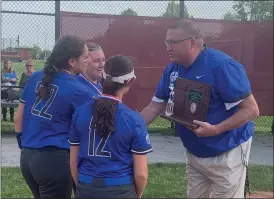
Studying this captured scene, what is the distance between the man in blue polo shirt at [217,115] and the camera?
12.2 ft

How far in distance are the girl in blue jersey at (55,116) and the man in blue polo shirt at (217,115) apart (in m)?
0.84

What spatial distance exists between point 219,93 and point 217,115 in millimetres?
181

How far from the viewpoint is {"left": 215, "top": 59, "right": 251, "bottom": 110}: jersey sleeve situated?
3.70 m

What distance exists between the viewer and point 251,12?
1333cm

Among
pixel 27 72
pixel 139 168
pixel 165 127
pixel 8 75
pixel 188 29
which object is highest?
pixel 188 29

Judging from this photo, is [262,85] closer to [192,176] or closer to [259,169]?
[259,169]

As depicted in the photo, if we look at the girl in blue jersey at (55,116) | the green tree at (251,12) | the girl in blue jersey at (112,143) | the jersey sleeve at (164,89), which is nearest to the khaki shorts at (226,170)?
the jersey sleeve at (164,89)

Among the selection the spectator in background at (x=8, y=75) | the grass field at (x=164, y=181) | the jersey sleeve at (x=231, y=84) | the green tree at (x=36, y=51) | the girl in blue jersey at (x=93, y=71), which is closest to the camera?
the jersey sleeve at (x=231, y=84)

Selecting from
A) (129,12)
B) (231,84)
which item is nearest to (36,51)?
(129,12)

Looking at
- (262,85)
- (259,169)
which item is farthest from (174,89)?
(262,85)

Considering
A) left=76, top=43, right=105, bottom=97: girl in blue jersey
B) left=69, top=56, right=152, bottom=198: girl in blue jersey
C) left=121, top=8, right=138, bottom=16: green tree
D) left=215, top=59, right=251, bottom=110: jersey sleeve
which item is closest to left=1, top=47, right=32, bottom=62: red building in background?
left=121, top=8, right=138, bottom=16: green tree

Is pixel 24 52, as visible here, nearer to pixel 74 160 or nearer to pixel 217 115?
pixel 217 115

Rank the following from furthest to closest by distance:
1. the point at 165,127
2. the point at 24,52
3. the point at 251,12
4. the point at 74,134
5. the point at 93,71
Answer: the point at 251,12 < the point at 165,127 < the point at 24,52 < the point at 93,71 < the point at 74,134

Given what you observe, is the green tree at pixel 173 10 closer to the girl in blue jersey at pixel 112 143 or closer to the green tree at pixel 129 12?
the green tree at pixel 129 12
